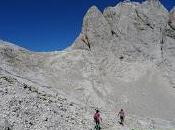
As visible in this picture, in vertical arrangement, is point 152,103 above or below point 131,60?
below

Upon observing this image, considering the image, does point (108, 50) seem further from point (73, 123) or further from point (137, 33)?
point (73, 123)

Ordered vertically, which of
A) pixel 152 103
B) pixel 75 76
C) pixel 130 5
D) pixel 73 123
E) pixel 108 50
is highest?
pixel 130 5

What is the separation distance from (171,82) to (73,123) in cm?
2821

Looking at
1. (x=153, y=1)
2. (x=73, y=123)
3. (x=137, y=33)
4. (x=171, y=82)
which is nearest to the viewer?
(x=73, y=123)

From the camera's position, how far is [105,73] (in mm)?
59750

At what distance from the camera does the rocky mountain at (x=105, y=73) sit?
123ft

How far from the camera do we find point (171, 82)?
5981cm

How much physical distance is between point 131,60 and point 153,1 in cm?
1338

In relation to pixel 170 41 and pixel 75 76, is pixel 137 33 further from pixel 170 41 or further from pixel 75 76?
pixel 75 76

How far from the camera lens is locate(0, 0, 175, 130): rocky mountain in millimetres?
37562

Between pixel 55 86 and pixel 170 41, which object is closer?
pixel 55 86

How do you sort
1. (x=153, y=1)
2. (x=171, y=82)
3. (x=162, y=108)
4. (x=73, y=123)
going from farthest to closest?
(x=153, y=1), (x=171, y=82), (x=162, y=108), (x=73, y=123)

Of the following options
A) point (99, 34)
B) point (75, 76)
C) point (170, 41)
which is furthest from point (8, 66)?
point (170, 41)

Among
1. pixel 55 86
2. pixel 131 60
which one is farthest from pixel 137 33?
pixel 55 86
